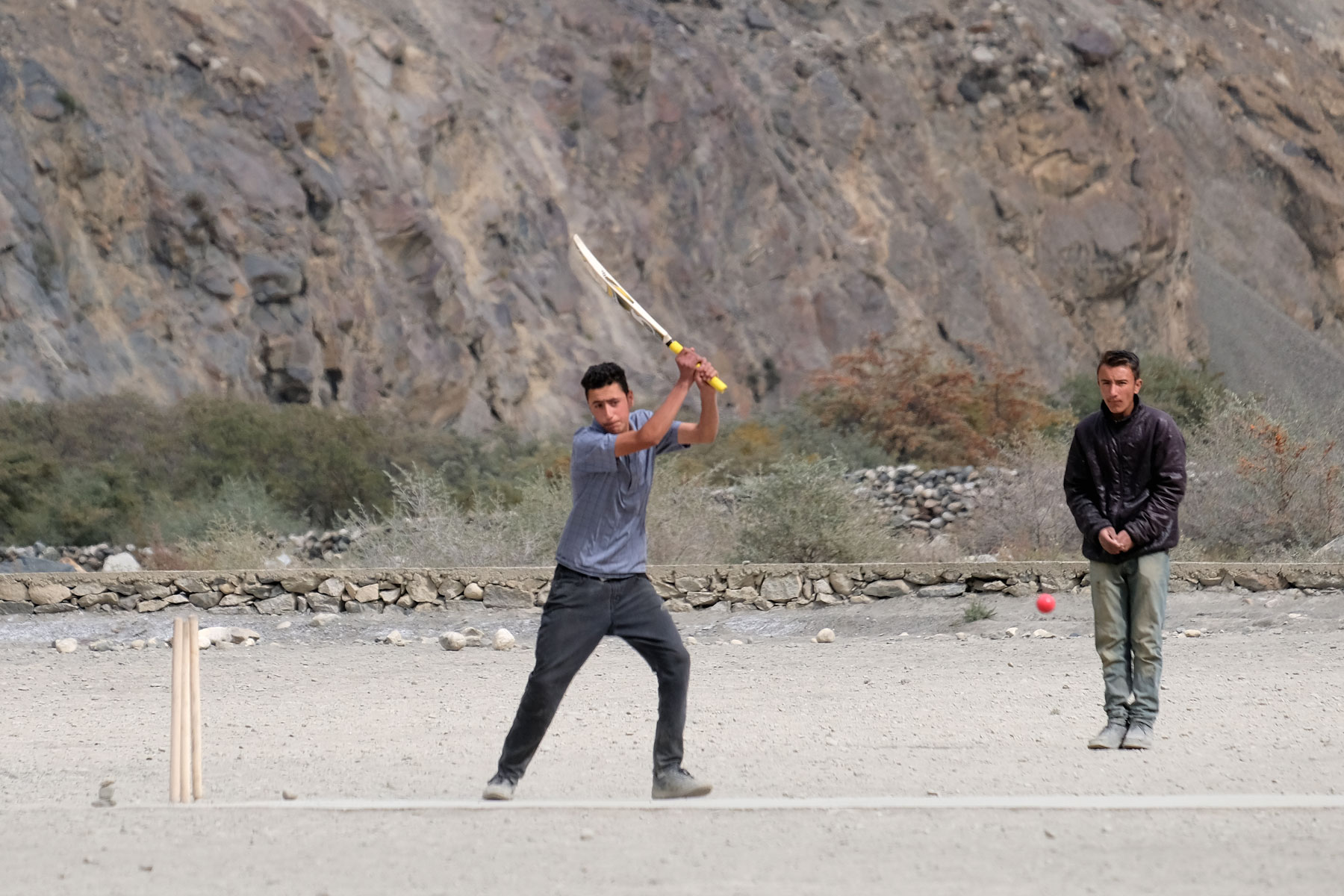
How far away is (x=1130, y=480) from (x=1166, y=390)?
2801 cm

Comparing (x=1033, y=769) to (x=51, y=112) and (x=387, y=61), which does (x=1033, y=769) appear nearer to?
(x=51, y=112)

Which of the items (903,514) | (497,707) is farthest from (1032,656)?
(903,514)

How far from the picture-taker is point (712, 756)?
7.52 m

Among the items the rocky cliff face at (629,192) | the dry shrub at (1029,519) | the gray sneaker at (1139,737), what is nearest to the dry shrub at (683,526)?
the dry shrub at (1029,519)

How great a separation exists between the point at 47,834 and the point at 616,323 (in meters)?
31.0

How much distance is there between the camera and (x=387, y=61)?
35.0 m

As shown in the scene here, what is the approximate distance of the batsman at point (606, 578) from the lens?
5988mm

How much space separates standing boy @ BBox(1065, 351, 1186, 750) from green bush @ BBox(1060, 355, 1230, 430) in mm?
24342

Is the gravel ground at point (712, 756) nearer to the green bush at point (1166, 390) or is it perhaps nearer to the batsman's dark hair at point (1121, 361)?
the batsman's dark hair at point (1121, 361)

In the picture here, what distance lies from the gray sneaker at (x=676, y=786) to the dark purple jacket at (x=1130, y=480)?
7.07ft

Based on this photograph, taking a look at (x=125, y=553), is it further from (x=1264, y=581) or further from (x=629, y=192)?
(x=629, y=192)

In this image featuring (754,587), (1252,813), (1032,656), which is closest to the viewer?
(1252,813)

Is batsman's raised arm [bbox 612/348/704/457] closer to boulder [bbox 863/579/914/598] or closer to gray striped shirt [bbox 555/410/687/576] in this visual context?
gray striped shirt [bbox 555/410/687/576]

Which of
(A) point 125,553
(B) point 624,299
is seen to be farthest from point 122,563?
(B) point 624,299
